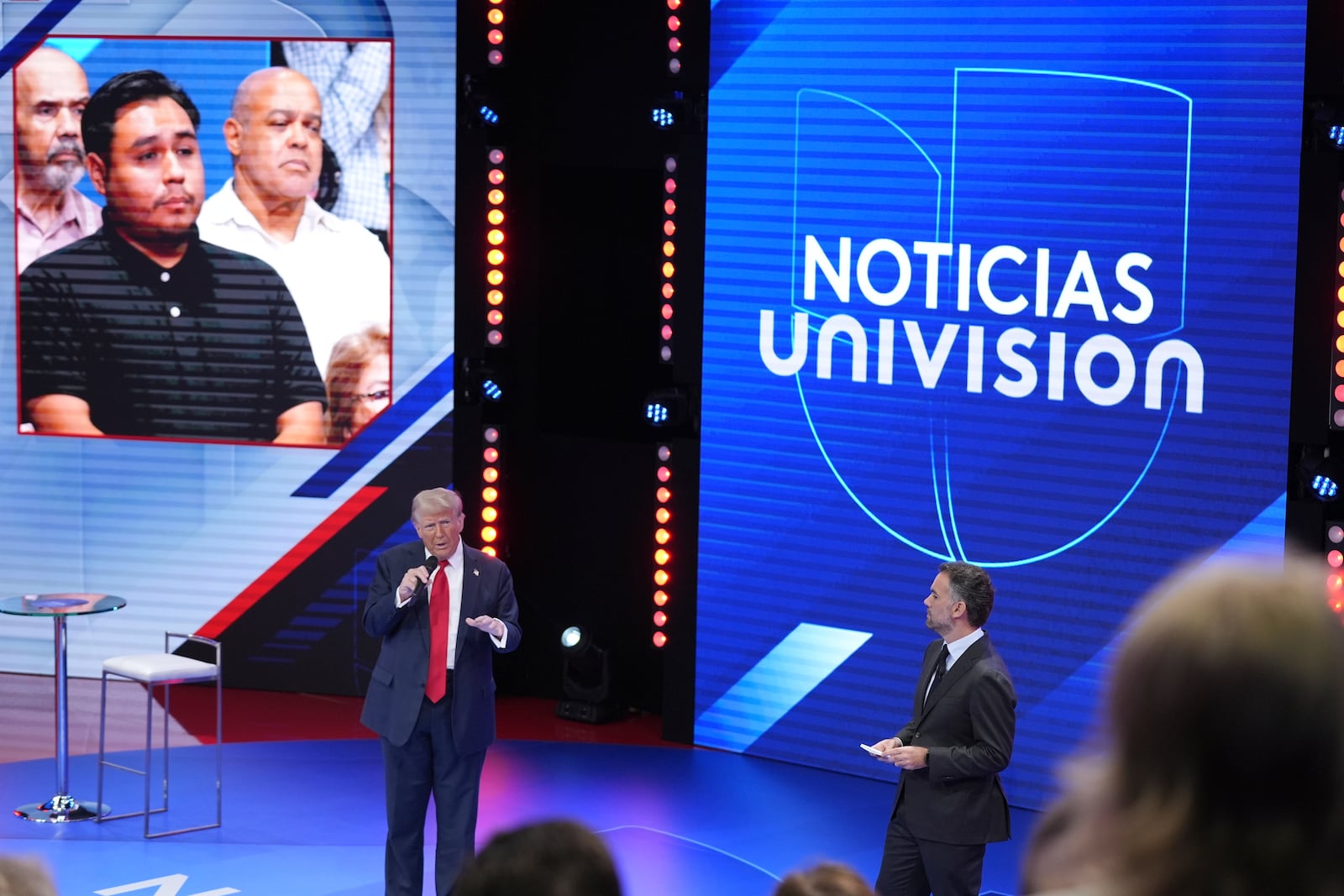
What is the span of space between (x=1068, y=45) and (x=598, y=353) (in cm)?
307

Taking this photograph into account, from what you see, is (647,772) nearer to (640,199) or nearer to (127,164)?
(640,199)

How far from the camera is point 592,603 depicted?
9.13 metres

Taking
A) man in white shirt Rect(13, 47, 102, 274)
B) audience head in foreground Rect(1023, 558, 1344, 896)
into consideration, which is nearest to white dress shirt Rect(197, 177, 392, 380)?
man in white shirt Rect(13, 47, 102, 274)

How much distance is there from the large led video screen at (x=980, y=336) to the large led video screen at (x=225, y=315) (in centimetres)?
180

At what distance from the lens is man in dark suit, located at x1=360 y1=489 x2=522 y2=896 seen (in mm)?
5773

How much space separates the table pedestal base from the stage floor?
67 mm

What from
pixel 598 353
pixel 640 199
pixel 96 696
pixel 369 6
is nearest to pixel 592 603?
pixel 598 353

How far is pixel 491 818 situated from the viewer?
7180 mm

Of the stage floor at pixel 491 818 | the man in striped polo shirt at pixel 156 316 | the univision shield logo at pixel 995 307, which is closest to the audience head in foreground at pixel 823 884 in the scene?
the stage floor at pixel 491 818

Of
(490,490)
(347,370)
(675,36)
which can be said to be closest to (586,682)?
(490,490)

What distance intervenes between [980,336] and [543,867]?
632 centimetres

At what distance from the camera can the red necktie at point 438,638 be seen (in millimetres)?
5770

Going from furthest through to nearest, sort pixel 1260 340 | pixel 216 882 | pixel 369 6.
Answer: pixel 369 6
pixel 1260 340
pixel 216 882

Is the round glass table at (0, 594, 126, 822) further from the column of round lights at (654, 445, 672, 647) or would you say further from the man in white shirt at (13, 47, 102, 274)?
the man in white shirt at (13, 47, 102, 274)
